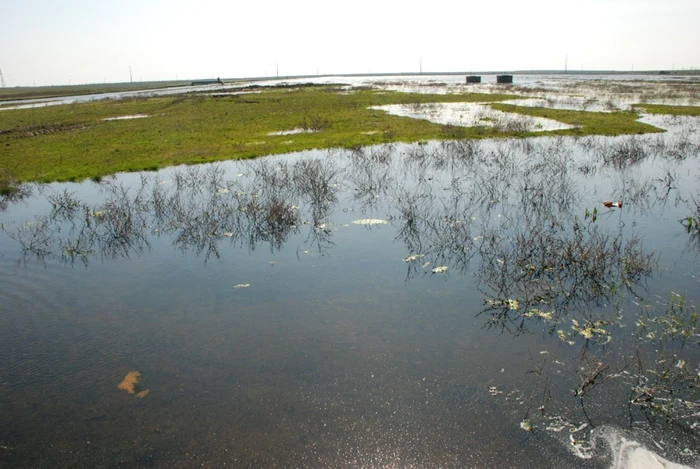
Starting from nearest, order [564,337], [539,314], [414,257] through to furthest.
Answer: [564,337] < [539,314] < [414,257]

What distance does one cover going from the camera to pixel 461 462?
555 centimetres

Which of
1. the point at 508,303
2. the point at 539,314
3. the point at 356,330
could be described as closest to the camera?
the point at 356,330

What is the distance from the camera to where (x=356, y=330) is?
8.48 metres

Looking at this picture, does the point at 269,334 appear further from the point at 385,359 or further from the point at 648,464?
the point at 648,464

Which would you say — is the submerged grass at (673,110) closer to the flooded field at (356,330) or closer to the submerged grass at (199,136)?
the submerged grass at (199,136)

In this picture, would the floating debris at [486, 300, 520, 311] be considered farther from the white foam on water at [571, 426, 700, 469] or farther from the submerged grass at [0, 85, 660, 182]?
the submerged grass at [0, 85, 660, 182]

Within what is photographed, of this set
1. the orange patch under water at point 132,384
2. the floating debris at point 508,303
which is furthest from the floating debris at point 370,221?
the orange patch under water at point 132,384

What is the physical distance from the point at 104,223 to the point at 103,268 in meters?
3.96

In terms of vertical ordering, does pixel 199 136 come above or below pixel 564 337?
above

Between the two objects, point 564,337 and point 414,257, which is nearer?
point 564,337

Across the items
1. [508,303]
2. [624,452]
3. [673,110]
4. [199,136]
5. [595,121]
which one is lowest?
[624,452]

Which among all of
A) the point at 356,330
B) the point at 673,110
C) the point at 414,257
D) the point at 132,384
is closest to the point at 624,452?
the point at 356,330

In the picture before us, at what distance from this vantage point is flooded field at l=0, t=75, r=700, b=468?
19.6 feet

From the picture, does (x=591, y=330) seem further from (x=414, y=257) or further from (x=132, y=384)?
(x=132, y=384)
